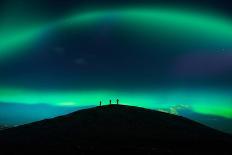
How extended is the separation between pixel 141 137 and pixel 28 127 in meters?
46.4

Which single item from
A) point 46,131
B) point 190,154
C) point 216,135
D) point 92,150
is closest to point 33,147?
point 92,150

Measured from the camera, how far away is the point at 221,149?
86250 mm

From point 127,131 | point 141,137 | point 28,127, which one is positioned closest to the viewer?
point 141,137

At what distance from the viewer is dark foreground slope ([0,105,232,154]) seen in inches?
3214

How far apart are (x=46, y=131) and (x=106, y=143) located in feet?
92.2

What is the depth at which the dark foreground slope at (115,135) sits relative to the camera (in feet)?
268

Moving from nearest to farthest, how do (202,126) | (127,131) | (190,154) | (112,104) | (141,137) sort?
(190,154)
(141,137)
(127,131)
(202,126)
(112,104)

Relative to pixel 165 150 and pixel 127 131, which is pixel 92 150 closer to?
pixel 165 150

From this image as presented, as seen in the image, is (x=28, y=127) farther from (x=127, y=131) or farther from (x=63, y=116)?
(x=127, y=131)

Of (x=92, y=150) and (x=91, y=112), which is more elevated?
(x=91, y=112)

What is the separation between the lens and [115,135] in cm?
10031

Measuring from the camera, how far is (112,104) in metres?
132

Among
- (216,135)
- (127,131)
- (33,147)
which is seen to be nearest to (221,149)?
(216,135)

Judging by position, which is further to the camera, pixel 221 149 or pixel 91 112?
pixel 91 112
